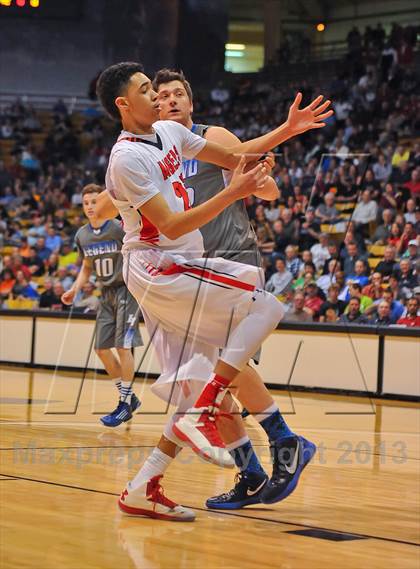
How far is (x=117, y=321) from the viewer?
853cm

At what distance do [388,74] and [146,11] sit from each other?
7523mm

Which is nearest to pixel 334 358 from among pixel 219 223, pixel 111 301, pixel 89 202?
pixel 111 301

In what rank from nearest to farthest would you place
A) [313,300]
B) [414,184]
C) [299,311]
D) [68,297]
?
[68,297]
[313,300]
[299,311]
[414,184]

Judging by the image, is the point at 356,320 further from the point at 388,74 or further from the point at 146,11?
the point at 146,11

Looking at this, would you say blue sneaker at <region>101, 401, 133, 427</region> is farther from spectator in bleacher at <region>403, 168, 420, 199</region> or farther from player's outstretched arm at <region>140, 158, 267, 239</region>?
spectator in bleacher at <region>403, 168, 420, 199</region>

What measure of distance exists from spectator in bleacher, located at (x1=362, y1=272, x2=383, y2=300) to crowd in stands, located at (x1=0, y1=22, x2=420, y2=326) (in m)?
0.01

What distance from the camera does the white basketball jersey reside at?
4219mm

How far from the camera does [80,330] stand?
13.3 meters

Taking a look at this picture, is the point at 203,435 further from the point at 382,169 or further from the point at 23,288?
the point at 382,169

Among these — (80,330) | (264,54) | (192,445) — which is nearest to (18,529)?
(192,445)

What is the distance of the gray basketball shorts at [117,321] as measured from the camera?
8.45 metres

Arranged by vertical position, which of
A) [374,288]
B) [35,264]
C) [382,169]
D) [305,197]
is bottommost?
[35,264]

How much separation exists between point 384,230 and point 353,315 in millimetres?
1690

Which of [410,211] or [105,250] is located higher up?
[410,211]
